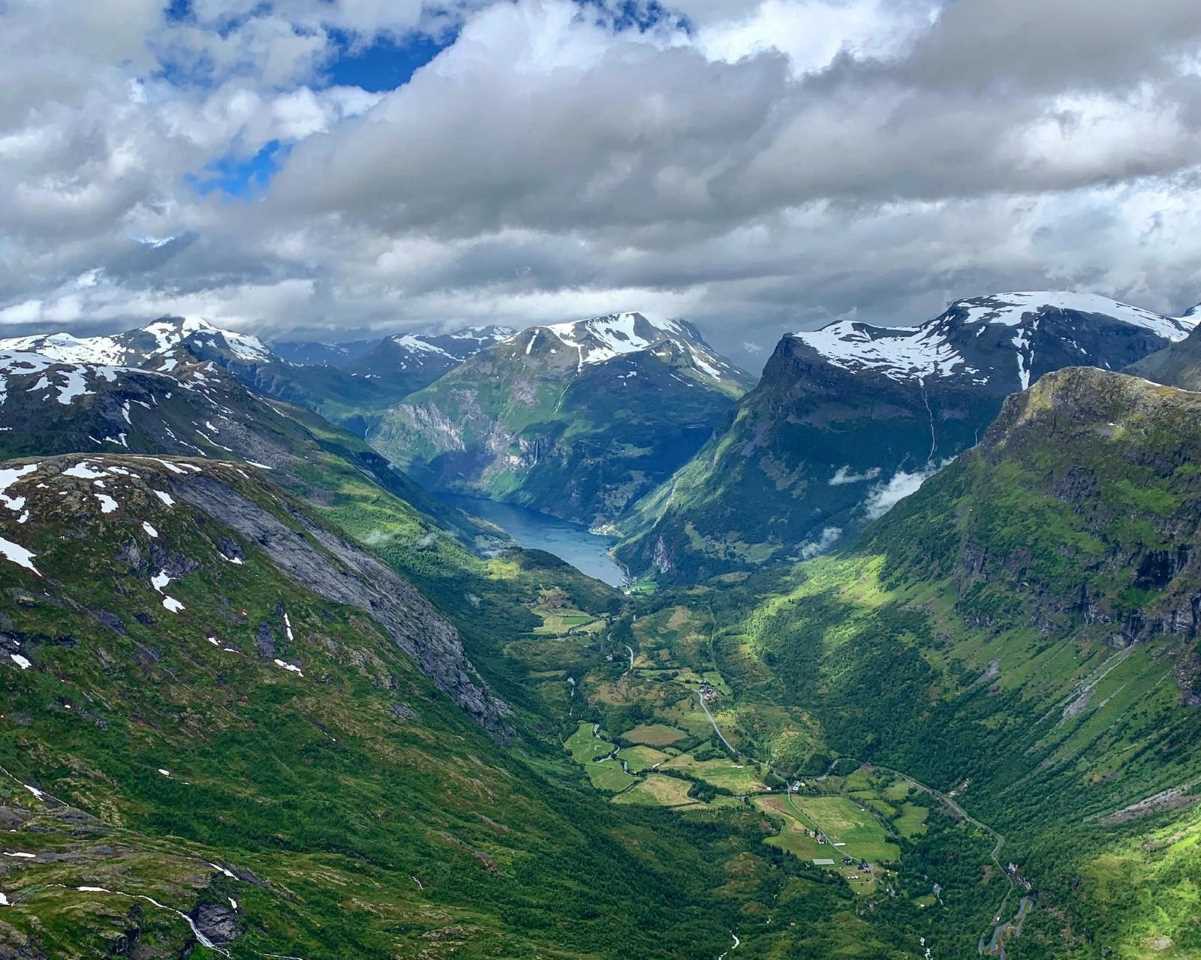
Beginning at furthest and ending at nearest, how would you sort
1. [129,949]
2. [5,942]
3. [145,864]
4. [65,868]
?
[145,864], [65,868], [129,949], [5,942]

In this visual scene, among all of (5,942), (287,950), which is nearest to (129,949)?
(5,942)

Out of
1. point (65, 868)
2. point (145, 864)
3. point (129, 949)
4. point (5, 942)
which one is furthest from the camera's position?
point (145, 864)

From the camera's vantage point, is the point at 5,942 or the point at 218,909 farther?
the point at 218,909

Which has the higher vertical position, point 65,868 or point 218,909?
point 65,868

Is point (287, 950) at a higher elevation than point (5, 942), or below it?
below

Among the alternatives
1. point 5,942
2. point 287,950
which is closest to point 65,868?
point 5,942

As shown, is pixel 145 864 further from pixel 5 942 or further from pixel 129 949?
pixel 5 942

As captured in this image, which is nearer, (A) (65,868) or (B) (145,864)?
(A) (65,868)

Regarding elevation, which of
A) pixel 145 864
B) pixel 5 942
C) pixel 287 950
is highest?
pixel 5 942

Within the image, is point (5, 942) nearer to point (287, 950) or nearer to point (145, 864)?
point (145, 864)
